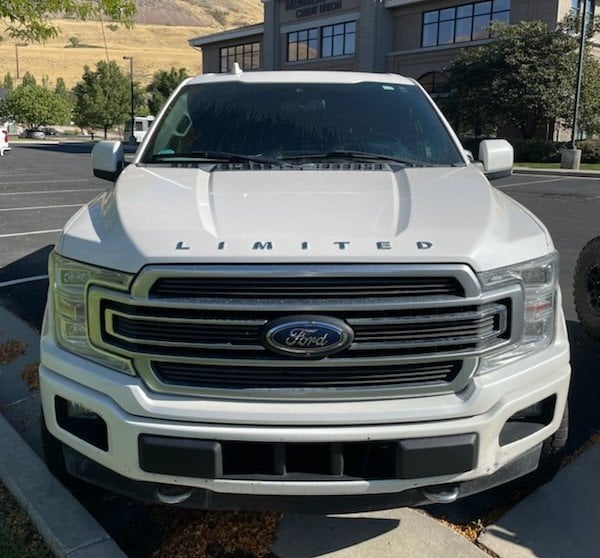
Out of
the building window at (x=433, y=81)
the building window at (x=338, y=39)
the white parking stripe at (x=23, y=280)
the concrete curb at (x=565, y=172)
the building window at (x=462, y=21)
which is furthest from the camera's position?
the building window at (x=338, y=39)

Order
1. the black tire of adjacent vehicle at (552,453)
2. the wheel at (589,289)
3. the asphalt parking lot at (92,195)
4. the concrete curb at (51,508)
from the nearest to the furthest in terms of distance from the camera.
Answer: the concrete curb at (51,508) → the black tire of adjacent vehicle at (552,453) → the asphalt parking lot at (92,195) → the wheel at (589,289)

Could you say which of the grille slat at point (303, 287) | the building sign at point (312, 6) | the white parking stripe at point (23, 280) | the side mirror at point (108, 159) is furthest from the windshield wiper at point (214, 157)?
the building sign at point (312, 6)

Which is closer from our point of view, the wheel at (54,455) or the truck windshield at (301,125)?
the wheel at (54,455)

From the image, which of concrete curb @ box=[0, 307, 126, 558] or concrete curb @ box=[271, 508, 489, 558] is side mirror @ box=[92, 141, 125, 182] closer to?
concrete curb @ box=[0, 307, 126, 558]

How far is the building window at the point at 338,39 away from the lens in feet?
143

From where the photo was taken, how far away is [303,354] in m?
2.24

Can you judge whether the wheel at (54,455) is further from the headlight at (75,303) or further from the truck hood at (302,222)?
the truck hood at (302,222)

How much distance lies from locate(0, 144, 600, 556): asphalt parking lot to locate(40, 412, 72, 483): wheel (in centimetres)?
26

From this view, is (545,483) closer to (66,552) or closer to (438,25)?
(66,552)

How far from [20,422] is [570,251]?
6.81m

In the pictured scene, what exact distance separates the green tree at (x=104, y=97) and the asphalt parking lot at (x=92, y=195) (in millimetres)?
47297

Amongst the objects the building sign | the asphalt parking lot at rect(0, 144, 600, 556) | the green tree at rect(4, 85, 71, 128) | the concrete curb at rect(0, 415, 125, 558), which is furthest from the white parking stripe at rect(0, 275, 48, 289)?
the green tree at rect(4, 85, 71, 128)

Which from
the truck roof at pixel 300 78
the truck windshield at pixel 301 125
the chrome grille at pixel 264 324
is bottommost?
the chrome grille at pixel 264 324

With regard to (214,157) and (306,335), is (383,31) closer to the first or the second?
(214,157)
